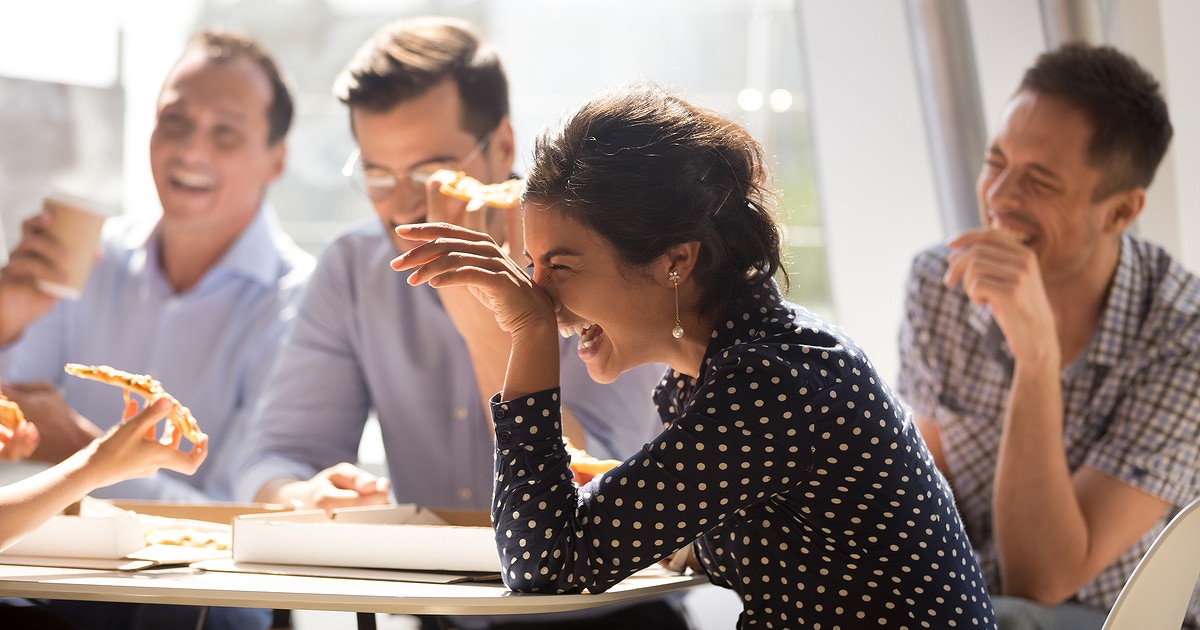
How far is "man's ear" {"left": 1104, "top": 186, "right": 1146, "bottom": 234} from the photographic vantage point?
7.73 ft

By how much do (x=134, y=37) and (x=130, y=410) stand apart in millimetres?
3358

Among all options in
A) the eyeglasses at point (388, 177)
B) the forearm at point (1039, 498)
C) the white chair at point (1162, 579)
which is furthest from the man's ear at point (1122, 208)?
the eyeglasses at point (388, 177)

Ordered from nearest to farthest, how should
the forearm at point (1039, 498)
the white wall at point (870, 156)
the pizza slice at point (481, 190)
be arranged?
the pizza slice at point (481, 190), the forearm at point (1039, 498), the white wall at point (870, 156)

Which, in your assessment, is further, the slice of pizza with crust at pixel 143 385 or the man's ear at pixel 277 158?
the man's ear at pixel 277 158

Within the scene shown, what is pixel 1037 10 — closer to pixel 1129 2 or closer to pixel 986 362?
pixel 1129 2

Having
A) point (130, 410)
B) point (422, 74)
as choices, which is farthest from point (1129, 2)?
point (130, 410)

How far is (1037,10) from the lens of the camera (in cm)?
337

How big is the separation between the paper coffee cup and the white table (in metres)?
1.36

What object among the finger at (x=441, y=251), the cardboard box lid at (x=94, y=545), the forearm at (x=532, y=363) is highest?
the finger at (x=441, y=251)

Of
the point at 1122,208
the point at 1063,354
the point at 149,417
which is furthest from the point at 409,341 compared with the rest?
the point at 1122,208

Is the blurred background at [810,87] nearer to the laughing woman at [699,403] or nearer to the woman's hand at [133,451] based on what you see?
the laughing woman at [699,403]

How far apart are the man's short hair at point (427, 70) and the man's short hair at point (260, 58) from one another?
2.53 feet

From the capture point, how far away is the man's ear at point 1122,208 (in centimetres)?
236

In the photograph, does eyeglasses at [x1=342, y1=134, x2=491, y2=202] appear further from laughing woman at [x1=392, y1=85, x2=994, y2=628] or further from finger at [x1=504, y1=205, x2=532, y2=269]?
laughing woman at [x1=392, y1=85, x2=994, y2=628]
